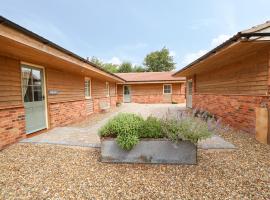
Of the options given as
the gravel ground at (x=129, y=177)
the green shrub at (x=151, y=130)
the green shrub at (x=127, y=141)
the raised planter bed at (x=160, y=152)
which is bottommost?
the gravel ground at (x=129, y=177)

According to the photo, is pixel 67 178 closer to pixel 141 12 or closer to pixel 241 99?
pixel 241 99

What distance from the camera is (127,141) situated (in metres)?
2.88

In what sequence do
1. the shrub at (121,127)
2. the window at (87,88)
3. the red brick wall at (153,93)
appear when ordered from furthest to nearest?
the red brick wall at (153,93) → the window at (87,88) → the shrub at (121,127)

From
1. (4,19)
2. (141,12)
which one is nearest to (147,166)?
(4,19)

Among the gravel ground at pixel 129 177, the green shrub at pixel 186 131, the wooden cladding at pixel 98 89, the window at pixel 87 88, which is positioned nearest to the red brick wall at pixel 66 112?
the window at pixel 87 88

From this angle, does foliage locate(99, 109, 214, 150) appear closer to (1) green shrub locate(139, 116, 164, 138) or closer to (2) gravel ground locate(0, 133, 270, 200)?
(1) green shrub locate(139, 116, 164, 138)

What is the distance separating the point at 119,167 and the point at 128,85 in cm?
1441

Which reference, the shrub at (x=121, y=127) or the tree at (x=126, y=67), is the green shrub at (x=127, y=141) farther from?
the tree at (x=126, y=67)

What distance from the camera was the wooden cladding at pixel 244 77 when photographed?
13.8 ft

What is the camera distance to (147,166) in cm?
290

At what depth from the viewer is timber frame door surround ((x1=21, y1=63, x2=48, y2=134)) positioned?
15.0 feet

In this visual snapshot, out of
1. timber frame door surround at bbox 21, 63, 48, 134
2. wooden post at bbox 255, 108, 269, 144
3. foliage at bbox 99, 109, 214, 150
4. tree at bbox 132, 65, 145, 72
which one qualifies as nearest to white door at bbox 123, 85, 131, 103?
timber frame door surround at bbox 21, 63, 48, 134

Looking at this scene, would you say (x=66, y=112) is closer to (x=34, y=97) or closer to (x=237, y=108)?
(x=34, y=97)

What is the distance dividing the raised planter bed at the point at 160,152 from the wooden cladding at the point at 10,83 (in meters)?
3.06
